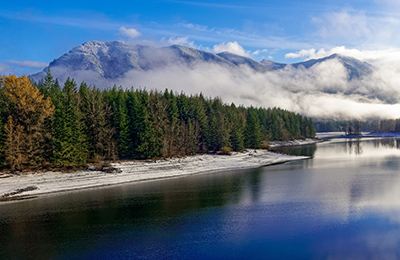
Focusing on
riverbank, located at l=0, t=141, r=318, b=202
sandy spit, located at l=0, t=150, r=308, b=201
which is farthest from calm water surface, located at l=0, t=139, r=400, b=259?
sandy spit, located at l=0, t=150, r=308, b=201

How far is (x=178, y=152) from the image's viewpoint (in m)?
89.9

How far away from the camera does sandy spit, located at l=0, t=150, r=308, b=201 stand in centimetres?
5153

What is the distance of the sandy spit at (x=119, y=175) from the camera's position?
51.5m

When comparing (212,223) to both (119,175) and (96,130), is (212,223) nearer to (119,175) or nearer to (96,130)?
(119,175)

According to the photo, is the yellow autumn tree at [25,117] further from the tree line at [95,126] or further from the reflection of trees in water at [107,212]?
the reflection of trees in water at [107,212]

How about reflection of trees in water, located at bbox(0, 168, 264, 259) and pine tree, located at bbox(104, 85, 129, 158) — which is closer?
reflection of trees in water, located at bbox(0, 168, 264, 259)

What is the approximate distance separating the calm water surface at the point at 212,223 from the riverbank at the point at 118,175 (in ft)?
17.8

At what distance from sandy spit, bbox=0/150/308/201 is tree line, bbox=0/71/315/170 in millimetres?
4876

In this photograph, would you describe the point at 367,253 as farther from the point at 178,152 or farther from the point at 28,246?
the point at 178,152

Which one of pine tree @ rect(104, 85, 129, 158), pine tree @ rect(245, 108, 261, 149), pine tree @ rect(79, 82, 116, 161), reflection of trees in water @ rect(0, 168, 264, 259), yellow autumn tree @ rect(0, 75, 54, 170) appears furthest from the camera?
pine tree @ rect(245, 108, 261, 149)

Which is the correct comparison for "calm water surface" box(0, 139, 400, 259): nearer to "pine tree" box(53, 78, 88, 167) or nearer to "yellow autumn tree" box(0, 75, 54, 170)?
"pine tree" box(53, 78, 88, 167)

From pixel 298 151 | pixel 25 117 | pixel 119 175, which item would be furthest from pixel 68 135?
pixel 298 151

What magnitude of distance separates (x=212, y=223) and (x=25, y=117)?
5313 centimetres

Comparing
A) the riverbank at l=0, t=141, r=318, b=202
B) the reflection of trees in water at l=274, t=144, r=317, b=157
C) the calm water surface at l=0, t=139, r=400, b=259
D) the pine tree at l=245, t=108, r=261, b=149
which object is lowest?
the reflection of trees in water at l=274, t=144, r=317, b=157
